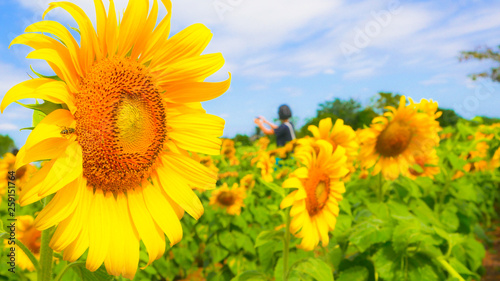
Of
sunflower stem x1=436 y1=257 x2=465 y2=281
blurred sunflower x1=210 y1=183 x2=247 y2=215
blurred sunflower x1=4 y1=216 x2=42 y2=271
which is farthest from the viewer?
blurred sunflower x1=210 y1=183 x2=247 y2=215

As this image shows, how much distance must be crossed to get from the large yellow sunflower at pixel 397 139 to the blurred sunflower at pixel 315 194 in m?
1.07

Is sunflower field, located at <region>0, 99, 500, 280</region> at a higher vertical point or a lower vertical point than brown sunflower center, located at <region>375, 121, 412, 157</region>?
lower

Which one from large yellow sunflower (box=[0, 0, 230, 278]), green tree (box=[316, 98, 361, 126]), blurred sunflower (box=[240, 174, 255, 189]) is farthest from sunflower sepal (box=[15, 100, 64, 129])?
green tree (box=[316, 98, 361, 126])

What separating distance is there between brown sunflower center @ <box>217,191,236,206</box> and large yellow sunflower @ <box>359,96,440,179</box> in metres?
1.38

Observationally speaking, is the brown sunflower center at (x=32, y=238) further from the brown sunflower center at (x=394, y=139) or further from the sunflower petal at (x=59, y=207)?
the brown sunflower center at (x=394, y=139)

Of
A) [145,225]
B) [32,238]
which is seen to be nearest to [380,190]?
[32,238]

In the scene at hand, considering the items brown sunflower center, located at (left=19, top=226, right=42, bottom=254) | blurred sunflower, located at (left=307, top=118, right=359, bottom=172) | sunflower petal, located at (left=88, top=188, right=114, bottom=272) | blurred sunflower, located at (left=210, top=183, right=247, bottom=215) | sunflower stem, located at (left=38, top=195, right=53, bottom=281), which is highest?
blurred sunflower, located at (left=307, top=118, right=359, bottom=172)

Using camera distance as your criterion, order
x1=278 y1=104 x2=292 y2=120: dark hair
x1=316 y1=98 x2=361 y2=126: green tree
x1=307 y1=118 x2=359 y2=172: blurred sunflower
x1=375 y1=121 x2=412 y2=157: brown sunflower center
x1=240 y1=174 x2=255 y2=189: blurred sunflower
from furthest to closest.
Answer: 1. x1=316 y1=98 x2=361 y2=126: green tree
2. x1=278 y1=104 x2=292 y2=120: dark hair
3. x1=240 y1=174 x2=255 y2=189: blurred sunflower
4. x1=375 y1=121 x2=412 y2=157: brown sunflower center
5. x1=307 y1=118 x2=359 y2=172: blurred sunflower

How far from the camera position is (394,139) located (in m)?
3.04

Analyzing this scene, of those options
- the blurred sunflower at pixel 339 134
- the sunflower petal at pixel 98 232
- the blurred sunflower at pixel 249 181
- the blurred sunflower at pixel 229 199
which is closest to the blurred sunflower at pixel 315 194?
the blurred sunflower at pixel 339 134

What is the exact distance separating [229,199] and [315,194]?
2057mm

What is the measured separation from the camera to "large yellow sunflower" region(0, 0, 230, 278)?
0.75 metres

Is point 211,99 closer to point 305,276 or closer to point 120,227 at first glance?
point 120,227

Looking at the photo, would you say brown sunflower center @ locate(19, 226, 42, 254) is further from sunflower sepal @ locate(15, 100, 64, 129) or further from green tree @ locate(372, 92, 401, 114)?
green tree @ locate(372, 92, 401, 114)
